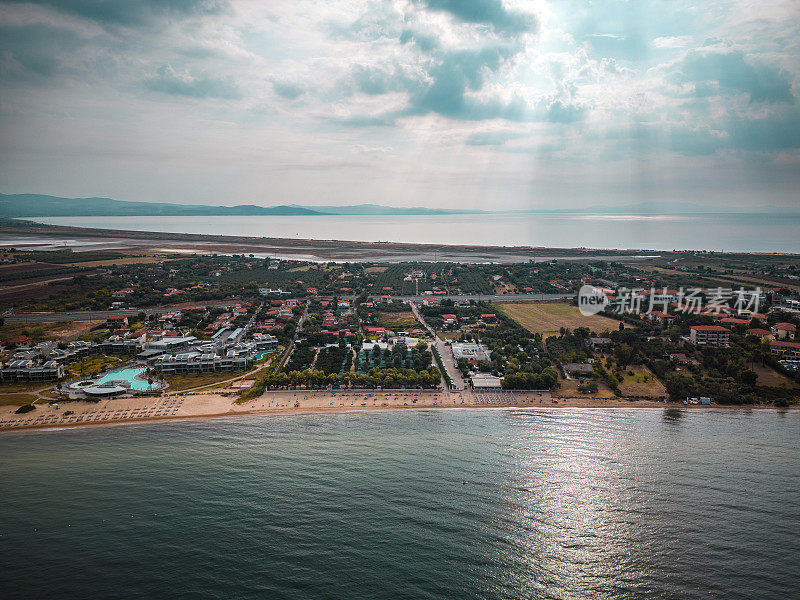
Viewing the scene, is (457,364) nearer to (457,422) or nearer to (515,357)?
(515,357)

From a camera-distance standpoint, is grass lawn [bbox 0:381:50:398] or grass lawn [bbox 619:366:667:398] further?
grass lawn [bbox 619:366:667:398]

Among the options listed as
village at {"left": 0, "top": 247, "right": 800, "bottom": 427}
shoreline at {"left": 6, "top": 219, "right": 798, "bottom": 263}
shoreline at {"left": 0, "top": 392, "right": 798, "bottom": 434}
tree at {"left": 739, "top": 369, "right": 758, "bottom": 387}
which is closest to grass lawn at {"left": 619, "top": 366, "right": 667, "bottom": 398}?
village at {"left": 0, "top": 247, "right": 800, "bottom": 427}

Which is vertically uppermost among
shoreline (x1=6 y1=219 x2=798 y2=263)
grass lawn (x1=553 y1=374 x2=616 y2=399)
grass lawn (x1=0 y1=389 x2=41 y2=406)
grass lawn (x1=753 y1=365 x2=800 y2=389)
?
shoreline (x1=6 y1=219 x2=798 y2=263)

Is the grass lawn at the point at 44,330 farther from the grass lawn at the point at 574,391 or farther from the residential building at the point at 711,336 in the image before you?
the residential building at the point at 711,336

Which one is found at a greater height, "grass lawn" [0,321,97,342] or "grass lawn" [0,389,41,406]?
"grass lawn" [0,321,97,342]

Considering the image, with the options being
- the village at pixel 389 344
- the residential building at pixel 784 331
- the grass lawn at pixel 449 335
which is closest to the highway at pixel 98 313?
the village at pixel 389 344

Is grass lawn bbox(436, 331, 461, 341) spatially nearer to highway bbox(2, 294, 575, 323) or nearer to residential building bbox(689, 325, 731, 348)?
highway bbox(2, 294, 575, 323)

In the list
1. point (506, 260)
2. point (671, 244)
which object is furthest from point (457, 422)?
point (671, 244)

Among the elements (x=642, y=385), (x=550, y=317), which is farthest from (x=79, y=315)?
(x=642, y=385)
